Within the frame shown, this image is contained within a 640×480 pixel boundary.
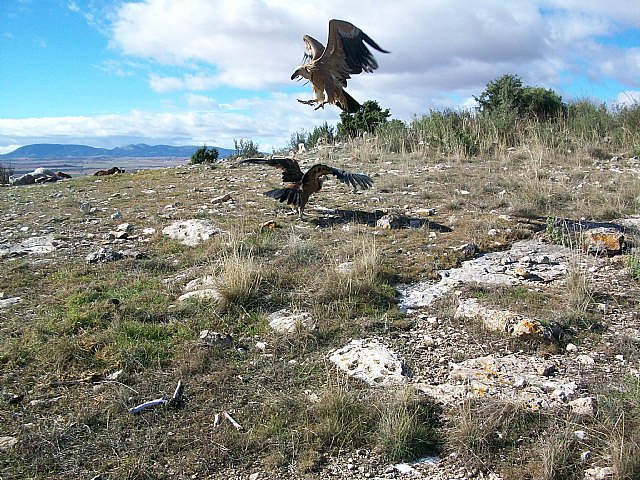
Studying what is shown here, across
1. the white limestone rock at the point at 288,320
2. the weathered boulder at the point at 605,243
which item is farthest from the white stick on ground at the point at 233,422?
the weathered boulder at the point at 605,243

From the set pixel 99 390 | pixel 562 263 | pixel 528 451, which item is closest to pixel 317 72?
pixel 562 263

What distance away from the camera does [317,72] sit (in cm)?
603

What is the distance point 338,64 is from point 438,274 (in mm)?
2940

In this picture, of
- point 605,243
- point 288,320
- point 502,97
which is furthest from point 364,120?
point 288,320

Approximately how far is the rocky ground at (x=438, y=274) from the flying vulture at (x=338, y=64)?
4.59 ft

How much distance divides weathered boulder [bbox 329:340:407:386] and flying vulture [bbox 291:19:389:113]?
3582mm

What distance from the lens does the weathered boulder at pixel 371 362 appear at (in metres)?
3.00

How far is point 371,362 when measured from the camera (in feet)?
10.3

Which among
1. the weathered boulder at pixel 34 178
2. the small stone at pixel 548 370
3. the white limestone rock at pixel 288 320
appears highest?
the weathered boulder at pixel 34 178

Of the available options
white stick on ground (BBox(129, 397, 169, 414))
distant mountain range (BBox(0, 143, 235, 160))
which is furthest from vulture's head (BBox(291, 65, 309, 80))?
distant mountain range (BBox(0, 143, 235, 160))

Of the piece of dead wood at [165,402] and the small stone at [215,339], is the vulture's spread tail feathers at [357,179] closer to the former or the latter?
the small stone at [215,339]

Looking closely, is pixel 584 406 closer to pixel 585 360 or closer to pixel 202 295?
pixel 585 360

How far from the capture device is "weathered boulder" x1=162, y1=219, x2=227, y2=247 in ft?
18.0

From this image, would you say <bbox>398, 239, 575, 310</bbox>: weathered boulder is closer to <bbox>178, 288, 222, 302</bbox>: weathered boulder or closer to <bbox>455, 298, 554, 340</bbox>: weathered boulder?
<bbox>455, 298, 554, 340</bbox>: weathered boulder
